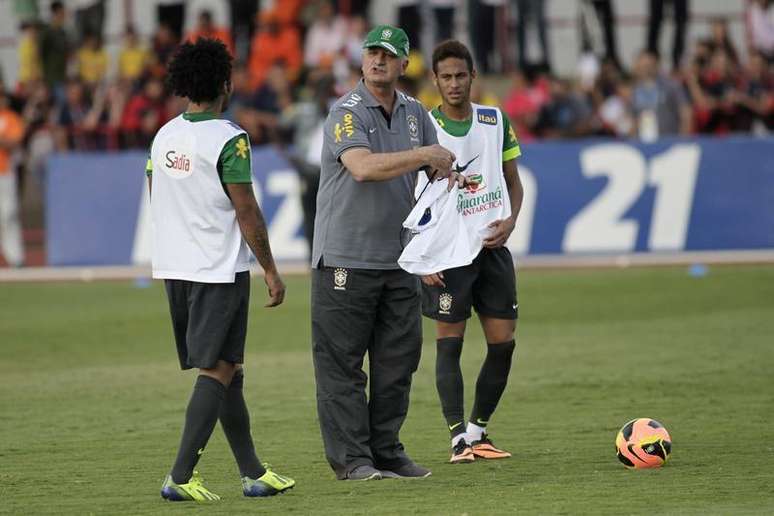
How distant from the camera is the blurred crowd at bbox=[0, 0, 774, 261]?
23.3 meters

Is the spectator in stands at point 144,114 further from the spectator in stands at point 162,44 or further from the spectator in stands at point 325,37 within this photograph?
the spectator in stands at point 325,37

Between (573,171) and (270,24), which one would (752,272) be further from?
(270,24)

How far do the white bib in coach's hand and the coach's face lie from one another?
0.68 metres

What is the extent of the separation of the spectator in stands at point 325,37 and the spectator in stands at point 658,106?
5056 mm

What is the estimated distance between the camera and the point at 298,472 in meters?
8.79

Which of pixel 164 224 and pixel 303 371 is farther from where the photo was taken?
pixel 303 371

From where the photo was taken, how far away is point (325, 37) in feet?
84.2

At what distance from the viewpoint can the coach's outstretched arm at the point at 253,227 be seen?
7699mm

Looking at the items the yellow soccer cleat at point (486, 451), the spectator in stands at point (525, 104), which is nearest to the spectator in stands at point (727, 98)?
the spectator in stands at point (525, 104)

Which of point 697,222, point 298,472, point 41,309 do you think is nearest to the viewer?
point 298,472

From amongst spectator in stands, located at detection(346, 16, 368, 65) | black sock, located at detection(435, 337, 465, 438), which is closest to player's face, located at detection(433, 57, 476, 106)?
black sock, located at detection(435, 337, 465, 438)

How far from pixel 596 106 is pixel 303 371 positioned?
1165 cm

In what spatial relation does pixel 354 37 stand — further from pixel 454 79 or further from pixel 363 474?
pixel 363 474

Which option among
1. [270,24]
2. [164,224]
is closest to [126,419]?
[164,224]
